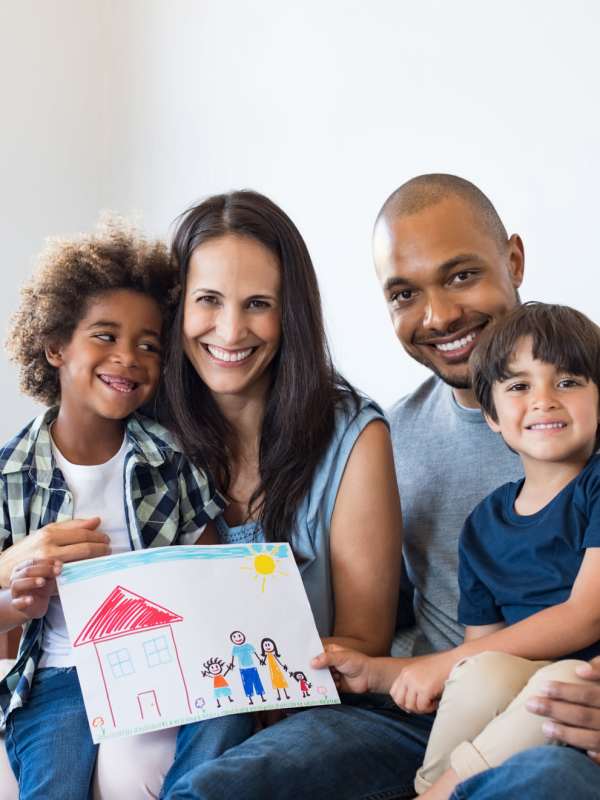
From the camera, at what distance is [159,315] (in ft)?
5.95

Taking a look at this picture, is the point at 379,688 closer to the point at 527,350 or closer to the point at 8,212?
the point at 527,350

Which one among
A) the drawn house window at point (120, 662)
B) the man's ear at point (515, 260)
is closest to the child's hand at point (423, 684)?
the drawn house window at point (120, 662)

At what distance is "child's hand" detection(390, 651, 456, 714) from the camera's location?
1.43 meters

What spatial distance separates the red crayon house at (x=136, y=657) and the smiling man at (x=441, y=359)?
56 centimetres

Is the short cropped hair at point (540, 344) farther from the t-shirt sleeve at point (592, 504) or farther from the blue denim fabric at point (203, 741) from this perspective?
the blue denim fabric at point (203, 741)

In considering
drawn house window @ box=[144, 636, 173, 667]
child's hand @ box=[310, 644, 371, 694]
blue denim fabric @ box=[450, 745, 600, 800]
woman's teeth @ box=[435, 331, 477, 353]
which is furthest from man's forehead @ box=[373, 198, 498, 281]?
blue denim fabric @ box=[450, 745, 600, 800]

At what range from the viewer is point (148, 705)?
1406mm

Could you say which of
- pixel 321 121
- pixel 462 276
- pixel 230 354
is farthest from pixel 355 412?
pixel 321 121

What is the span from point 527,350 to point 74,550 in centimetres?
71

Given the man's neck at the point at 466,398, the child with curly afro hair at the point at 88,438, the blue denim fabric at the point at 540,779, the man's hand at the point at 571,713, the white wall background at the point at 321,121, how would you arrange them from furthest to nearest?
the white wall background at the point at 321,121 → the man's neck at the point at 466,398 → the child with curly afro hair at the point at 88,438 → the man's hand at the point at 571,713 → the blue denim fabric at the point at 540,779

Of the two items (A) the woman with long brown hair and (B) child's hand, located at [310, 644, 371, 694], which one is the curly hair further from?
(B) child's hand, located at [310, 644, 371, 694]

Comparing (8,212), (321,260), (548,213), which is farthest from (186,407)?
(8,212)

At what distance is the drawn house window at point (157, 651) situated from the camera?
1.44 meters

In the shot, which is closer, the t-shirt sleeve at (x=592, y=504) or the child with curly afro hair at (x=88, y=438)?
the t-shirt sleeve at (x=592, y=504)
